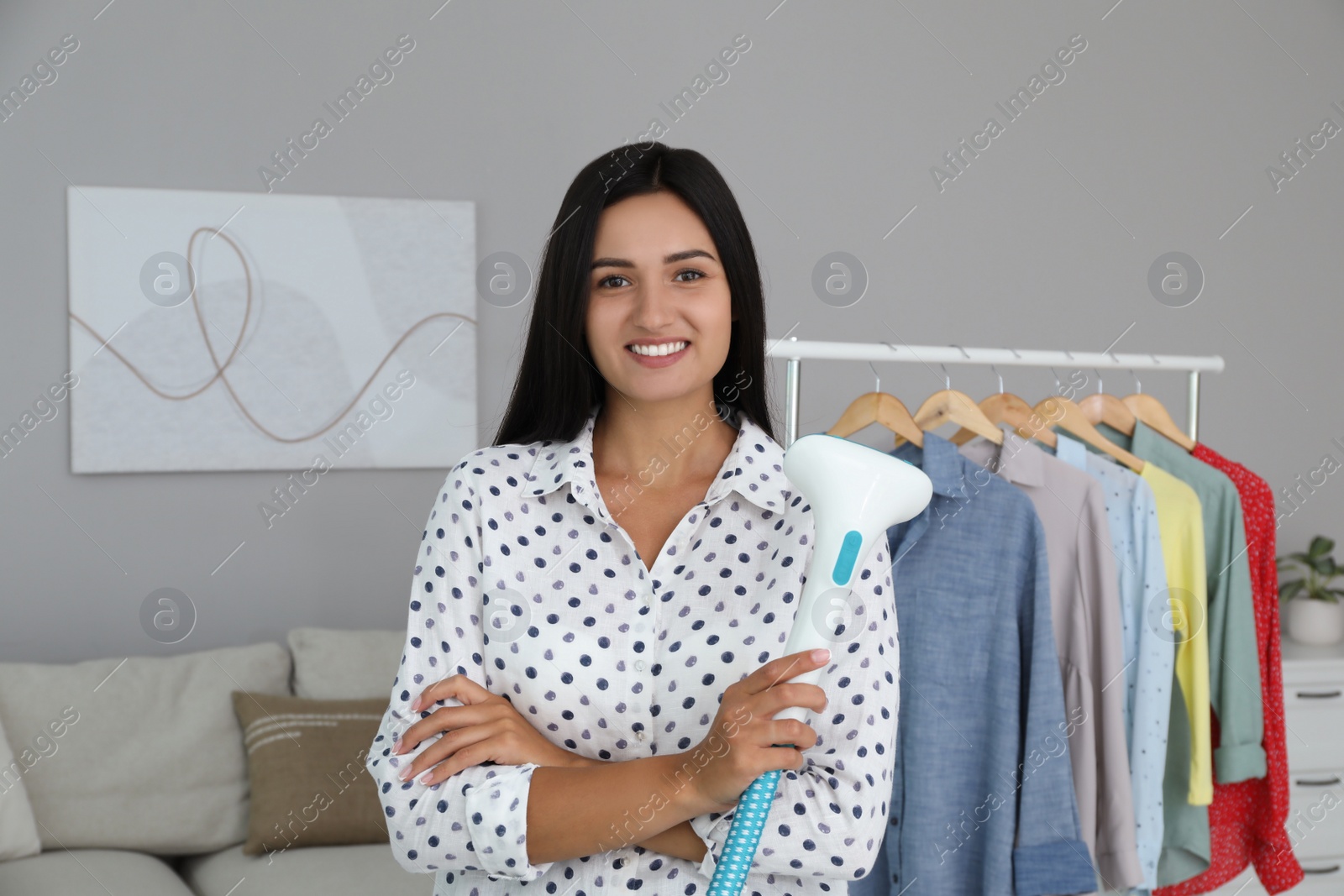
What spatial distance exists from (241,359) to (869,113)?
6.52ft

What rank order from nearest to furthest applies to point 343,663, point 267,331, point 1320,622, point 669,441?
point 669,441
point 343,663
point 267,331
point 1320,622

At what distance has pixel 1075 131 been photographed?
3.58m

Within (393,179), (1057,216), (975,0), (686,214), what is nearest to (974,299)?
(1057,216)

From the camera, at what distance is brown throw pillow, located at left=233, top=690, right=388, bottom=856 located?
8.29ft

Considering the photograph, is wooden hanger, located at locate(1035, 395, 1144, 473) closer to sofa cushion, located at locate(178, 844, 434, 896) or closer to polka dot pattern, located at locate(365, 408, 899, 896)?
polka dot pattern, located at locate(365, 408, 899, 896)

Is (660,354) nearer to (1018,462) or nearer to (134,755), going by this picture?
(1018,462)

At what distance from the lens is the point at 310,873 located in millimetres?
2412

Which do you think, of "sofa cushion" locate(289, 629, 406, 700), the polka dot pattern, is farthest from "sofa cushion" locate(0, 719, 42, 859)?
the polka dot pattern

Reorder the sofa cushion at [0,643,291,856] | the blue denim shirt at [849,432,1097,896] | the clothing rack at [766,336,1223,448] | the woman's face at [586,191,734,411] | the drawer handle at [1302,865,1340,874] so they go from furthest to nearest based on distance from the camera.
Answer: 1. the drawer handle at [1302,865,1340,874]
2. the sofa cushion at [0,643,291,856]
3. the clothing rack at [766,336,1223,448]
4. the blue denim shirt at [849,432,1097,896]
5. the woman's face at [586,191,734,411]

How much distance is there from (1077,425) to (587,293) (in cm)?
121

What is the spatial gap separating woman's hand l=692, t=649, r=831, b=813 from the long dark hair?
0.45 m

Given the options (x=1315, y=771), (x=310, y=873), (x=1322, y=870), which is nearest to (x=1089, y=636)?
(x=1315, y=771)

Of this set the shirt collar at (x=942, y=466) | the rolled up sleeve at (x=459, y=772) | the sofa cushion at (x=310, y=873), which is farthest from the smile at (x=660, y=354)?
the sofa cushion at (x=310, y=873)

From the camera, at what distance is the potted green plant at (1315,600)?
3.19 m
